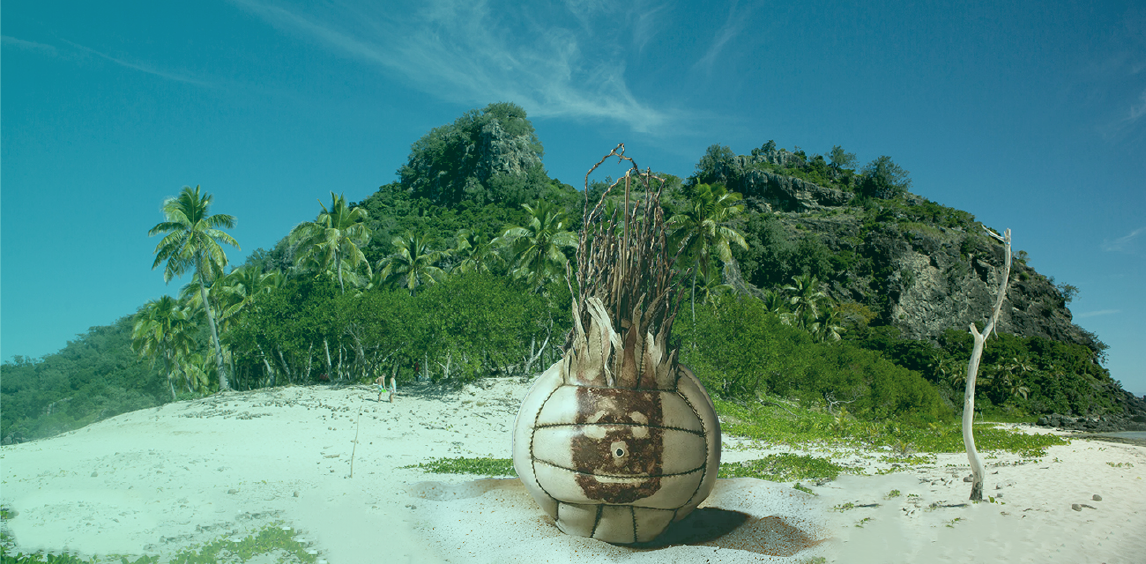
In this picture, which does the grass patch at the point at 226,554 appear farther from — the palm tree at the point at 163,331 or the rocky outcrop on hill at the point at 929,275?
the rocky outcrop on hill at the point at 929,275

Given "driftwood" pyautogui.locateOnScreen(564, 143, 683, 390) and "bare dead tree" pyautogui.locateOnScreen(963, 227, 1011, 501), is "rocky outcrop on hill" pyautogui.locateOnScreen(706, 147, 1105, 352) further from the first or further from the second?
"driftwood" pyautogui.locateOnScreen(564, 143, 683, 390)

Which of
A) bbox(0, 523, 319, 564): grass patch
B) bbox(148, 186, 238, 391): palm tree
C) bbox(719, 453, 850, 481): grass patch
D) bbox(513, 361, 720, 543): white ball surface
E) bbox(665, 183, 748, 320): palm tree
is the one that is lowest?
bbox(0, 523, 319, 564): grass patch

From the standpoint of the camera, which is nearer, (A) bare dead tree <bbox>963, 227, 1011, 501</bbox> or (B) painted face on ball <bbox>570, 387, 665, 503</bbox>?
(B) painted face on ball <bbox>570, 387, 665, 503</bbox>

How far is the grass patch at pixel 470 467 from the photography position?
992 cm

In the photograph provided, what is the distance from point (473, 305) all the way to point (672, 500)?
22241mm

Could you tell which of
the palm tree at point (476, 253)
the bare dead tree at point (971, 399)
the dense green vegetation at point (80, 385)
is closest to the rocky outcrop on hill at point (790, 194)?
the palm tree at point (476, 253)

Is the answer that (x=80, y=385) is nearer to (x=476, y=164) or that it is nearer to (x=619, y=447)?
(x=476, y=164)

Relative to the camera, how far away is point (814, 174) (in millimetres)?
92750

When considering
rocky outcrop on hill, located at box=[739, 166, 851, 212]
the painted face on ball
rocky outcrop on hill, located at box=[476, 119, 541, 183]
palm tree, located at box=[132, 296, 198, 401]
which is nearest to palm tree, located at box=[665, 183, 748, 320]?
the painted face on ball

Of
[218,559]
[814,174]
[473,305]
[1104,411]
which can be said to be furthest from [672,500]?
[814,174]

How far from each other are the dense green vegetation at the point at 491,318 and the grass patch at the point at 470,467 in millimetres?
4085

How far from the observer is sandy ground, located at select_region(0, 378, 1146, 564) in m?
5.85

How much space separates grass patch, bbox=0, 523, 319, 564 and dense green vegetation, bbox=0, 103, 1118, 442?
4.99 m

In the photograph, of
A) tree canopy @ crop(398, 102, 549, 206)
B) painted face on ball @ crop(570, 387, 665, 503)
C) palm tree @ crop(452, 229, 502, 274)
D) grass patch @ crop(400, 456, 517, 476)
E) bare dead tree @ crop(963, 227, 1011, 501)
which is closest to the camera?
painted face on ball @ crop(570, 387, 665, 503)
